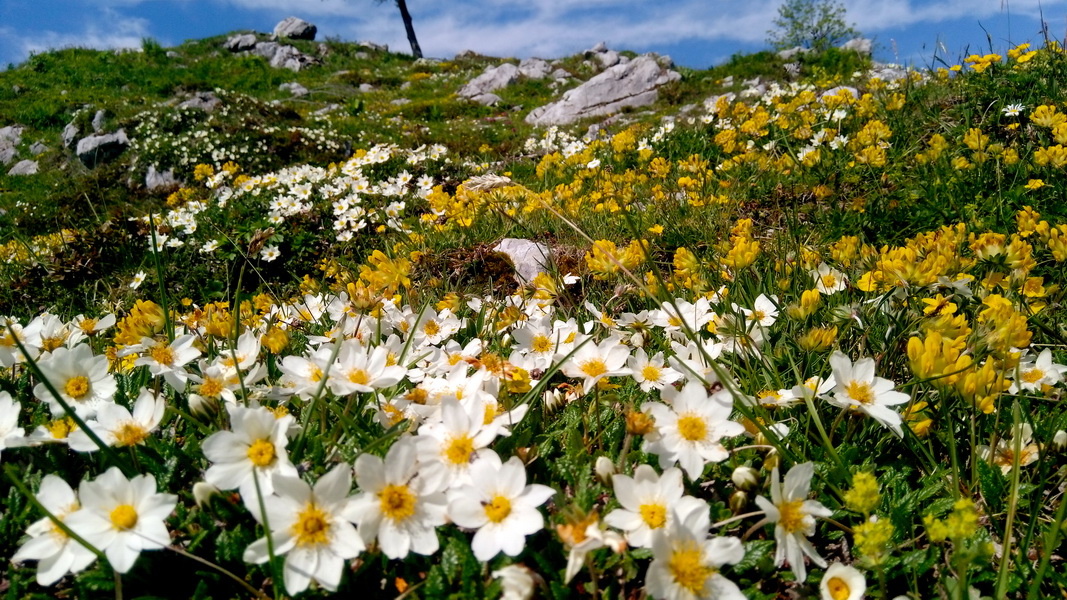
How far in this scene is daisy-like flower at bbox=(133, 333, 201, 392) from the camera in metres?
1.60

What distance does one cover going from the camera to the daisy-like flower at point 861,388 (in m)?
1.45

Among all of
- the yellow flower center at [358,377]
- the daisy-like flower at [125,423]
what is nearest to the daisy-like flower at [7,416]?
the daisy-like flower at [125,423]

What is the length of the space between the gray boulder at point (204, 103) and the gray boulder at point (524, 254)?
35.5 ft

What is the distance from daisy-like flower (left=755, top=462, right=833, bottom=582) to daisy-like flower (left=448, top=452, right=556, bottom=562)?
47 centimetres

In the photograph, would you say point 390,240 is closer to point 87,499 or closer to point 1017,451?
point 87,499

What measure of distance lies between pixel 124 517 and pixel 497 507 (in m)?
0.67

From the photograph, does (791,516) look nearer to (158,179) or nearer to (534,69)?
(158,179)

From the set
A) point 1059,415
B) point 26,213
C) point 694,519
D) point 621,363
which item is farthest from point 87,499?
point 26,213

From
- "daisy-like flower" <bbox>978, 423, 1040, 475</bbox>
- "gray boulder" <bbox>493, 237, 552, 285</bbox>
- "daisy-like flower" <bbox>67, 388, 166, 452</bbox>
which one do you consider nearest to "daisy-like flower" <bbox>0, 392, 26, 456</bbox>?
"daisy-like flower" <bbox>67, 388, 166, 452</bbox>

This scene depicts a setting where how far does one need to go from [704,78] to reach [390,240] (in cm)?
1506

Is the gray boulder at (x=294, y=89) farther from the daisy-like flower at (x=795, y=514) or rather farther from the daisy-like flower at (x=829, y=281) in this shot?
the daisy-like flower at (x=795, y=514)

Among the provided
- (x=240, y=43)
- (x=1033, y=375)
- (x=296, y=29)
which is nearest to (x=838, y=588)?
(x=1033, y=375)

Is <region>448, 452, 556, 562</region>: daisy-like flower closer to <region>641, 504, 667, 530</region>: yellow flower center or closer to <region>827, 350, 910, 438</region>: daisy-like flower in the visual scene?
<region>641, 504, 667, 530</region>: yellow flower center

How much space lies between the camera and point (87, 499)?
1.06m
